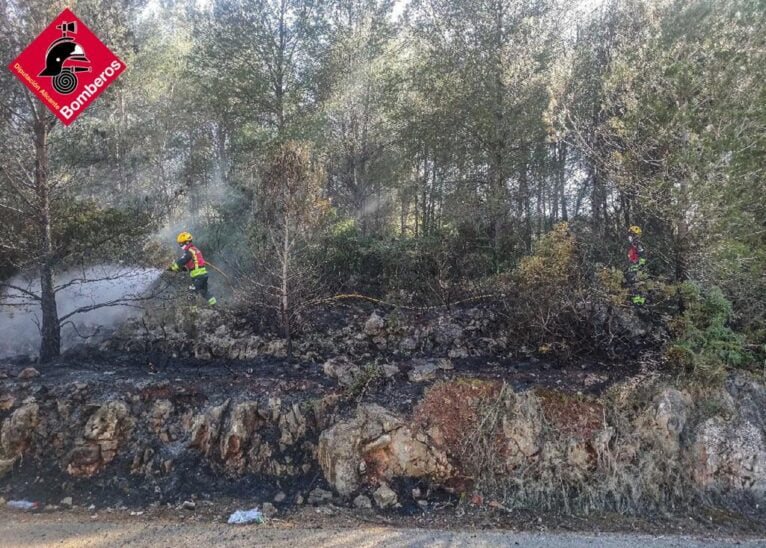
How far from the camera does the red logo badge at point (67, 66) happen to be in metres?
7.89

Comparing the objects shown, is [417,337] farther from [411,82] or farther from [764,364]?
[411,82]

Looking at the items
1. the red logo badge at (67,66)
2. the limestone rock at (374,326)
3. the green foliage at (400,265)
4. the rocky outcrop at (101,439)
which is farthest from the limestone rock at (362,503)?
the red logo badge at (67,66)

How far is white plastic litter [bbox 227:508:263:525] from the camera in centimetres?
634

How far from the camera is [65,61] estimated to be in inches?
320

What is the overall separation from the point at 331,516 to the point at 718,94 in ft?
28.0

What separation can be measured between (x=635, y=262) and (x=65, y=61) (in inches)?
432

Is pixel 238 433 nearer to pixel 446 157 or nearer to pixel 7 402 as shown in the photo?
pixel 7 402

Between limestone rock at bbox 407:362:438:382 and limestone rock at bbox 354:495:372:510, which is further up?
limestone rock at bbox 407:362:438:382

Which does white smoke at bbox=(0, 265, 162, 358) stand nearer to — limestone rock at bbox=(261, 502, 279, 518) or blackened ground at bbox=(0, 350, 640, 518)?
blackened ground at bbox=(0, 350, 640, 518)

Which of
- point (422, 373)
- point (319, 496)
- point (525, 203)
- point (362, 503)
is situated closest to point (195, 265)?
point (422, 373)

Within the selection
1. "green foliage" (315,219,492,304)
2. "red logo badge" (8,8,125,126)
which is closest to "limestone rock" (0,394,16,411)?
"red logo badge" (8,8,125,126)

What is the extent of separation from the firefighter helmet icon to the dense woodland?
0.36 metres

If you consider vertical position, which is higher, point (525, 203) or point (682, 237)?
point (525, 203)

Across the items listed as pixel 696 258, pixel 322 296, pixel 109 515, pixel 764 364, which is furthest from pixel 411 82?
pixel 109 515
